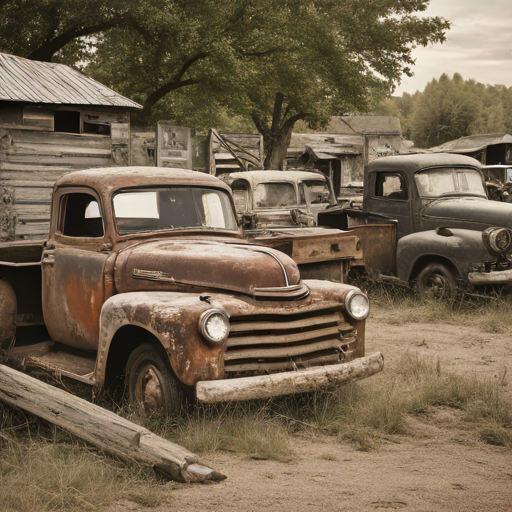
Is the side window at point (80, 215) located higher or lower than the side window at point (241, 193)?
lower

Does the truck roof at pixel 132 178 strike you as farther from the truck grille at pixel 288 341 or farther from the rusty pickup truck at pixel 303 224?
the rusty pickup truck at pixel 303 224

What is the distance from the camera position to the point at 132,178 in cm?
520

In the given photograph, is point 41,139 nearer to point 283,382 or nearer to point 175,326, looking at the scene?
point 175,326

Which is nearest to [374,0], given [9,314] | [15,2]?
[15,2]

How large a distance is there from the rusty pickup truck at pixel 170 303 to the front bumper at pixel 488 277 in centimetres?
375

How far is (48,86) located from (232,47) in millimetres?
8150

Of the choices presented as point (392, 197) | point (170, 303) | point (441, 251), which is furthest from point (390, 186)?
point (170, 303)

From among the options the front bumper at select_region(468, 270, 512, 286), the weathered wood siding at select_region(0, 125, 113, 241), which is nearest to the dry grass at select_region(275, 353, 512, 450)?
the front bumper at select_region(468, 270, 512, 286)

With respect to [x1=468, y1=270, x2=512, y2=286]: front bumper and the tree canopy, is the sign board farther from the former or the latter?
[x1=468, y1=270, x2=512, y2=286]: front bumper

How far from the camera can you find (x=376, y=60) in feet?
81.3

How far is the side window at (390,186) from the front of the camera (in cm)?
966

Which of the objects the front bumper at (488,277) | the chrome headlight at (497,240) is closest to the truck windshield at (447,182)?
the chrome headlight at (497,240)

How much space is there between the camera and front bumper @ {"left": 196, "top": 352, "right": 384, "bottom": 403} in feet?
12.6

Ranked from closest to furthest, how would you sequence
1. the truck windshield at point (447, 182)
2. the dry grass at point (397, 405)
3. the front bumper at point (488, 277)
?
the dry grass at point (397, 405) < the front bumper at point (488, 277) < the truck windshield at point (447, 182)
